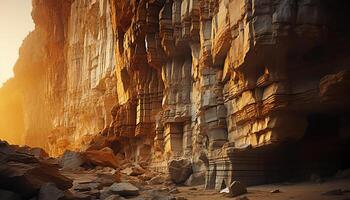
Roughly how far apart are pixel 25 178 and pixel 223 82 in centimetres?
903

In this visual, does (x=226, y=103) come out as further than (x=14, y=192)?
Yes

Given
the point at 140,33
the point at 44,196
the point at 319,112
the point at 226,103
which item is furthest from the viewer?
the point at 140,33

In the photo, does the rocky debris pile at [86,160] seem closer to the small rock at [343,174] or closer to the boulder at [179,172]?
the boulder at [179,172]

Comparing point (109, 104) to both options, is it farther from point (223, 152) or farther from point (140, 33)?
point (223, 152)

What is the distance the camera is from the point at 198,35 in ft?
62.1

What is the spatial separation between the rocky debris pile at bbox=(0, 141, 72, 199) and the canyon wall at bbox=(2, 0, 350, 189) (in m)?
5.35

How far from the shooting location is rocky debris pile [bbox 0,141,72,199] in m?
8.62

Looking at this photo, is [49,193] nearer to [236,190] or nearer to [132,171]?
[236,190]

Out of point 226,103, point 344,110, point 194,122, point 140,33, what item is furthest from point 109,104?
point 344,110

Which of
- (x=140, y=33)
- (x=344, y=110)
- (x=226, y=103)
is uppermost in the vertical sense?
(x=140, y=33)

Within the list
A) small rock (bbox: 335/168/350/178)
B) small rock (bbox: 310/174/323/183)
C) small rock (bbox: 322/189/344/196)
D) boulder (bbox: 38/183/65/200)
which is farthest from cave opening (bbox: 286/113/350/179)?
boulder (bbox: 38/183/65/200)

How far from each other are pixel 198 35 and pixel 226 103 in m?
4.87

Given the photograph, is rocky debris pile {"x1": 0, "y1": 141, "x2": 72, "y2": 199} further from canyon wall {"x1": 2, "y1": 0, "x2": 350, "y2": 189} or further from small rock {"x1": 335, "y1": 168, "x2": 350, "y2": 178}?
small rock {"x1": 335, "y1": 168, "x2": 350, "y2": 178}

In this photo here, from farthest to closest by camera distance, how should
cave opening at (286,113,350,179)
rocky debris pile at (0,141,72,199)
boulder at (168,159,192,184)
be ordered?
boulder at (168,159,192,184) → cave opening at (286,113,350,179) → rocky debris pile at (0,141,72,199)
